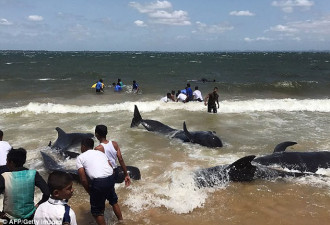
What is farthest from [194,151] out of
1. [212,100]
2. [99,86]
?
[99,86]

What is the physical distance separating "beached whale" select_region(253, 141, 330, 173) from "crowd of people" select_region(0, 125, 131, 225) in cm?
449

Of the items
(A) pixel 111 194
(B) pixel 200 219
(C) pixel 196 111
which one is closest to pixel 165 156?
(B) pixel 200 219

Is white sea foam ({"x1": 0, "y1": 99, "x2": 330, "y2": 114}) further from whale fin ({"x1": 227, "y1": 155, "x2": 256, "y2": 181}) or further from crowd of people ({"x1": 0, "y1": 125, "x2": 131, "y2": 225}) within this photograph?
crowd of people ({"x1": 0, "y1": 125, "x2": 131, "y2": 225})

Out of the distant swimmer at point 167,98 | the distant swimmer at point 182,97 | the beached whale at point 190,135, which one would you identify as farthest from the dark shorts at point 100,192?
the distant swimmer at point 182,97

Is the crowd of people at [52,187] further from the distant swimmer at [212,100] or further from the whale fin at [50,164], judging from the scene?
the distant swimmer at [212,100]

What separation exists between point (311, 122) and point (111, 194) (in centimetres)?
1266

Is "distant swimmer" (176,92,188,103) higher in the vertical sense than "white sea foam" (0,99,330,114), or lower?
higher

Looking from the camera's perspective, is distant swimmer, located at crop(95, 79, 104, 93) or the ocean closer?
the ocean

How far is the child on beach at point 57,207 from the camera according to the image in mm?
3408

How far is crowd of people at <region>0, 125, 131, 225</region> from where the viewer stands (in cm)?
345

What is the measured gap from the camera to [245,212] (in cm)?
666

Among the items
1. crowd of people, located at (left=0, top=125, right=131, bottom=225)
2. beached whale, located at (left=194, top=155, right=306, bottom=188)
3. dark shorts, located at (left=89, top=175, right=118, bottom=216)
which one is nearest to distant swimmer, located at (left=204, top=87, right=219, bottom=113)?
beached whale, located at (left=194, top=155, right=306, bottom=188)

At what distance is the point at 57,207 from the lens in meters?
3.44

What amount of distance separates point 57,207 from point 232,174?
17.7 feet
